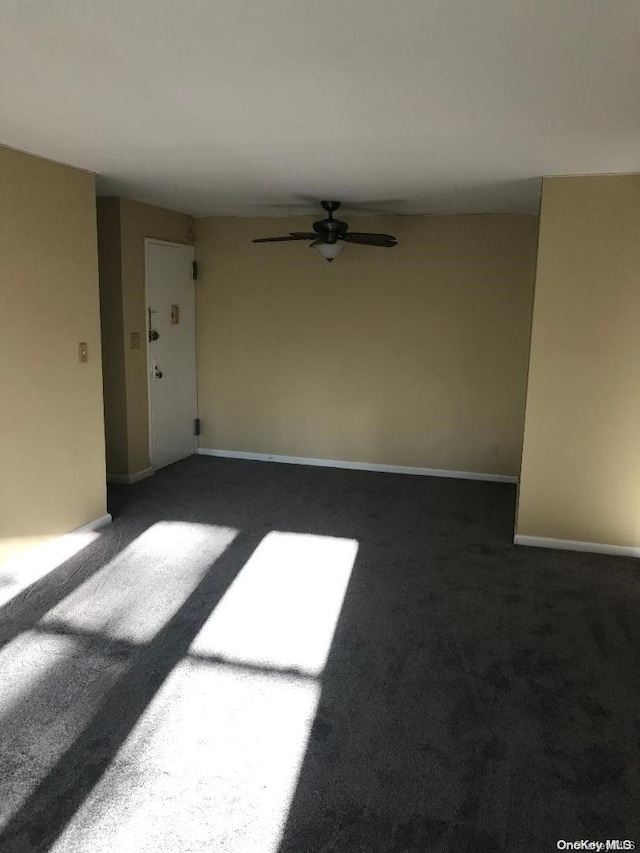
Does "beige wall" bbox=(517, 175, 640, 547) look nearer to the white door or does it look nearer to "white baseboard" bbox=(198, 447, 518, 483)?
"white baseboard" bbox=(198, 447, 518, 483)

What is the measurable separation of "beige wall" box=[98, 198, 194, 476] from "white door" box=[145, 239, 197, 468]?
0.12 metres

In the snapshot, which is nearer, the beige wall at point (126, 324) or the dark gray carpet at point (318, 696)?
the dark gray carpet at point (318, 696)

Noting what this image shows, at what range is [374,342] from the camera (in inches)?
236

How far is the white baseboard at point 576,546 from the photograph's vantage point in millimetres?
4191

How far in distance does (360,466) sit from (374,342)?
1.18 metres

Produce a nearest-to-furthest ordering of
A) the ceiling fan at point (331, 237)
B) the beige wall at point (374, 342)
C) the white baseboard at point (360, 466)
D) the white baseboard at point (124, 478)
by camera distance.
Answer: the ceiling fan at point (331, 237)
the white baseboard at point (124, 478)
the beige wall at point (374, 342)
the white baseboard at point (360, 466)

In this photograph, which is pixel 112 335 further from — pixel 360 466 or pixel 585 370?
pixel 585 370

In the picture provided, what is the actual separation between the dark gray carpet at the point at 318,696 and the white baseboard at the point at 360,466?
4.92 ft

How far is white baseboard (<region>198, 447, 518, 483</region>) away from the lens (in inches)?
233

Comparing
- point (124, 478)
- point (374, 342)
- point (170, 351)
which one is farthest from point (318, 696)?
point (170, 351)

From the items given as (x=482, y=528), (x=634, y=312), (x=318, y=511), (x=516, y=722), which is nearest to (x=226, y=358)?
(x=318, y=511)

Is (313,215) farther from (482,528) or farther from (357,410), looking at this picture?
(482,528)

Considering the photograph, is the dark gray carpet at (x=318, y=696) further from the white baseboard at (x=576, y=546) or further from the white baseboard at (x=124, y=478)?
the white baseboard at (x=124, y=478)

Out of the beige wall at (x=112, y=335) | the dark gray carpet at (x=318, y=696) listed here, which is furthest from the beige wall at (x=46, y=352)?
the beige wall at (x=112, y=335)
